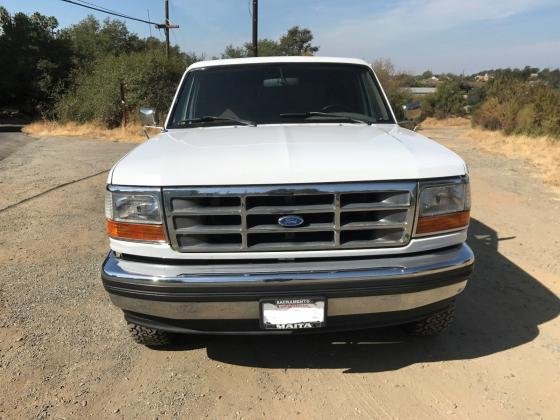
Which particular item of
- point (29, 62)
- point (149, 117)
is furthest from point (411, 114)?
point (29, 62)

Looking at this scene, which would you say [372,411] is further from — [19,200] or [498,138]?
[498,138]

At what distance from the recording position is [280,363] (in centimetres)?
311

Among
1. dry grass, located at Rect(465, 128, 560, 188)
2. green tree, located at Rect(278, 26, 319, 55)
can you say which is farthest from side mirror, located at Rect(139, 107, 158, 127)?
green tree, located at Rect(278, 26, 319, 55)

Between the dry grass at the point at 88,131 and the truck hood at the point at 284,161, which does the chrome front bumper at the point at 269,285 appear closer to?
the truck hood at the point at 284,161

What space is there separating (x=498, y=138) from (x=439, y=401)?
17.6 m

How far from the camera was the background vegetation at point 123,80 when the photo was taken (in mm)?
20984

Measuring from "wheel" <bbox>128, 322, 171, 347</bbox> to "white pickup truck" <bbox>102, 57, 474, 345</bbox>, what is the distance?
0.31 meters

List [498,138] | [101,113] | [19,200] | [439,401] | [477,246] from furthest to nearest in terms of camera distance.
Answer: [101,113], [498,138], [19,200], [477,246], [439,401]

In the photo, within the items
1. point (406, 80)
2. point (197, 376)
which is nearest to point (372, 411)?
point (197, 376)

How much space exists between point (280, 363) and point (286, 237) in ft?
3.17

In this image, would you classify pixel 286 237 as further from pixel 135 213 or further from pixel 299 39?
pixel 299 39

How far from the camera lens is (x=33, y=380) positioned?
9.70 feet

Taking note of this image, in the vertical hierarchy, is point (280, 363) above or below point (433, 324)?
below

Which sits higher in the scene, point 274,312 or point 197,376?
point 274,312
